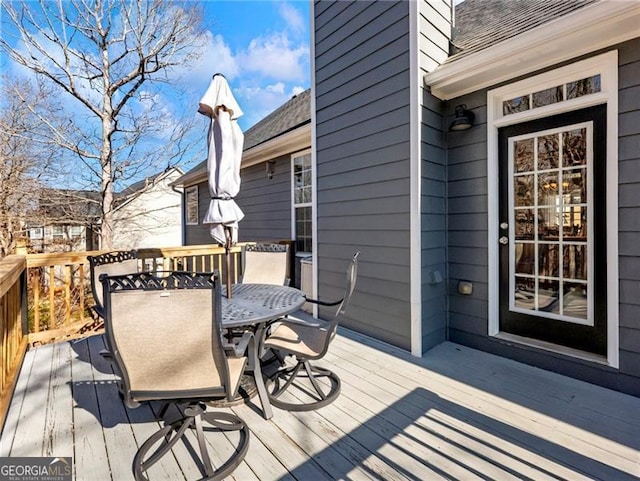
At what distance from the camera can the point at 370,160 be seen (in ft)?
11.8

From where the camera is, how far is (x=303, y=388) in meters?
2.55

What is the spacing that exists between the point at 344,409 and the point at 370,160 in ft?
8.03

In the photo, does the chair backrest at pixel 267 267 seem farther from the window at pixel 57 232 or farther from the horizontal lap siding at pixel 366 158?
the window at pixel 57 232

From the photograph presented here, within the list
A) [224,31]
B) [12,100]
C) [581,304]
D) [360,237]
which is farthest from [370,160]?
[12,100]

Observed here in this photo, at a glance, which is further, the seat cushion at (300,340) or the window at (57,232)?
the window at (57,232)

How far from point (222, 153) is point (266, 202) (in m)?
4.12

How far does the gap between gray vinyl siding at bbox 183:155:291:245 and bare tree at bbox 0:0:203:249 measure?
3.84m

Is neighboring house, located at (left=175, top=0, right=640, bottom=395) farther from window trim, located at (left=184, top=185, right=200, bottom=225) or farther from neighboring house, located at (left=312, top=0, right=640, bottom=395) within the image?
window trim, located at (left=184, top=185, right=200, bottom=225)

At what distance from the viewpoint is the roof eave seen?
7.36 feet

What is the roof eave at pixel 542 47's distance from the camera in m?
2.24

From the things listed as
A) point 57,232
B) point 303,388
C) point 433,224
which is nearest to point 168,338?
point 303,388

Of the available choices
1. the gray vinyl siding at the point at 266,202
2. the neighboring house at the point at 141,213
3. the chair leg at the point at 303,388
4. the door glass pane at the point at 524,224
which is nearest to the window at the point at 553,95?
the door glass pane at the point at 524,224

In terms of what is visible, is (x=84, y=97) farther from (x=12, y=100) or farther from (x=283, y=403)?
(x=283, y=403)
